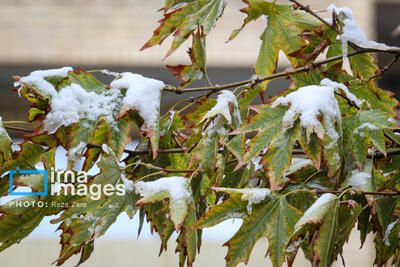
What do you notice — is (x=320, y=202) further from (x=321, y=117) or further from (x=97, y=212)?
(x=97, y=212)

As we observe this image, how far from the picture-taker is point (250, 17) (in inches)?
26.8

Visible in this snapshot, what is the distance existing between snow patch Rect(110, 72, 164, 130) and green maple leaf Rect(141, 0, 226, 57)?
0.22ft

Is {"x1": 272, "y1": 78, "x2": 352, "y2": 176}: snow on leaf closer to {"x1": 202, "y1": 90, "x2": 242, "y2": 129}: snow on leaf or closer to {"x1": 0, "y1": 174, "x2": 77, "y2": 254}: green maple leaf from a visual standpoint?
{"x1": 202, "y1": 90, "x2": 242, "y2": 129}: snow on leaf

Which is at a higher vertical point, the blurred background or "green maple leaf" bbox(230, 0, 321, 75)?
"green maple leaf" bbox(230, 0, 321, 75)

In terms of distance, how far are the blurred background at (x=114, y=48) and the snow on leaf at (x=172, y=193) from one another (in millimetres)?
2648

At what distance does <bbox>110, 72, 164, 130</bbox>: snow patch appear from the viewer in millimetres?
564

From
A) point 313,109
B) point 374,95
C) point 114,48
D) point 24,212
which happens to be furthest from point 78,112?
point 114,48

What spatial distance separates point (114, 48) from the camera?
10.6ft

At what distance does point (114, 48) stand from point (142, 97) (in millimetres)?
2742

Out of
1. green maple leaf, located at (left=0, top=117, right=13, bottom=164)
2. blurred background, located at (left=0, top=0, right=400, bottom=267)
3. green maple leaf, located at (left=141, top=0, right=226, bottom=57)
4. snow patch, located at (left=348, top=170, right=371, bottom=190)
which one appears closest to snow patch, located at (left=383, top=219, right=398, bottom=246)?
snow patch, located at (left=348, top=170, right=371, bottom=190)

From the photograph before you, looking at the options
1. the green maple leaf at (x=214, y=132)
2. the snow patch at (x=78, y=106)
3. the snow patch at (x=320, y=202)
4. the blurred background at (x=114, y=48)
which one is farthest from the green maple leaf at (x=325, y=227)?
the blurred background at (x=114, y=48)

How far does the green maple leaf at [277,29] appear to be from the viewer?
667 millimetres

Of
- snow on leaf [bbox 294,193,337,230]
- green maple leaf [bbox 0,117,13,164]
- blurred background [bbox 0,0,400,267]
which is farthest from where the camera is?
blurred background [bbox 0,0,400,267]

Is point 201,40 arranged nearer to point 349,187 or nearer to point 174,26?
point 174,26
